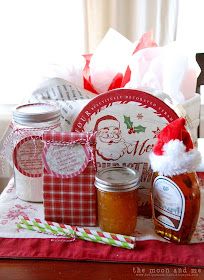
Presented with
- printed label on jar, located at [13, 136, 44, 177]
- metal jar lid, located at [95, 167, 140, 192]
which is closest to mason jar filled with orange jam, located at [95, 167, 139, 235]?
metal jar lid, located at [95, 167, 140, 192]

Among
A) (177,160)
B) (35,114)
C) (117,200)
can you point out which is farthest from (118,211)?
(35,114)

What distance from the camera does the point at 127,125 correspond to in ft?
2.63

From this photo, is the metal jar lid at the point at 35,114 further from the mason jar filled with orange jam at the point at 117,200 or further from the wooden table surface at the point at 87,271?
the wooden table surface at the point at 87,271

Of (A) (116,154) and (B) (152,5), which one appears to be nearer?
(A) (116,154)

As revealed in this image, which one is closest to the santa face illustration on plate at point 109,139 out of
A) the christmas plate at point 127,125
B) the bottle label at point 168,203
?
the christmas plate at point 127,125

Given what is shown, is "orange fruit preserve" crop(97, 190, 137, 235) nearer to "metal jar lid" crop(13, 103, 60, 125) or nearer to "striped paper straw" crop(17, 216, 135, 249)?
"striped paper straw" crop(17, 216, 135, 249)

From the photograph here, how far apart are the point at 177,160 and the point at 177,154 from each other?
0.03 ft

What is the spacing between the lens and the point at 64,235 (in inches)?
29.6

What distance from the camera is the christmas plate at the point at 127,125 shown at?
0.79 meters

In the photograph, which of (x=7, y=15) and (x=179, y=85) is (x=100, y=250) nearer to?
(x=179, y=85)

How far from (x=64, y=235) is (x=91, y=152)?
0.15 meters

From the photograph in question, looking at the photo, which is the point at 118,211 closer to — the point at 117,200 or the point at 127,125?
the point at 117,200

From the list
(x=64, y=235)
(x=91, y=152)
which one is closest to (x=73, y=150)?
(x=91, y=152)

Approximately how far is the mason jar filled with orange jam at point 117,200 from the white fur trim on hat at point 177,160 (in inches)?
2.2
